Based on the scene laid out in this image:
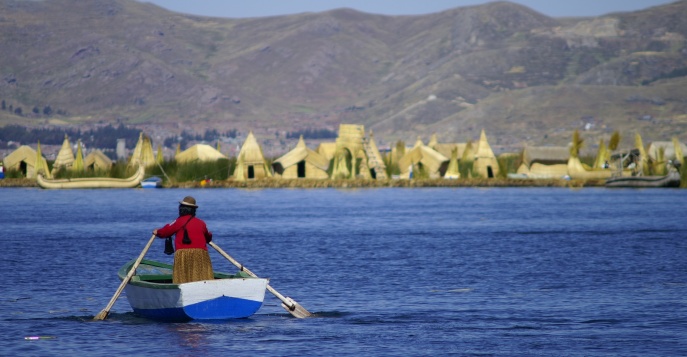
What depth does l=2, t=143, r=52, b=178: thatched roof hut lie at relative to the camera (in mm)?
141688

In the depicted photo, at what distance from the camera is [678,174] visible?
125m

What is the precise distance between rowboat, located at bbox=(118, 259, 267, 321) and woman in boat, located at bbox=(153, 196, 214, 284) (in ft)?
1.19

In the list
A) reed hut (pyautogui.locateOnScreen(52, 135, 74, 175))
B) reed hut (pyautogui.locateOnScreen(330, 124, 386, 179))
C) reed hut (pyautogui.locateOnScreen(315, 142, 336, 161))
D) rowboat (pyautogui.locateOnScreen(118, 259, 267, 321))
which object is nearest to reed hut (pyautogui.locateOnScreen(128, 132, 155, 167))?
reed hut (pyautogui.locateOnScreen(52, 135, 74, 175))

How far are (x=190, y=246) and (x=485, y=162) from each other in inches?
4442

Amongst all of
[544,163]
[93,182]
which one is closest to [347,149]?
[93,182]

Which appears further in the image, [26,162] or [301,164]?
[26,162]

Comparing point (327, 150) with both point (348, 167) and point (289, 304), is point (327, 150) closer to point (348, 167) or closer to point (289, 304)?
point (348, 167)

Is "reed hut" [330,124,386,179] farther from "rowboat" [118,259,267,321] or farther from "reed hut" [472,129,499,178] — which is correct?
"rowboat" [118,259,267,321]

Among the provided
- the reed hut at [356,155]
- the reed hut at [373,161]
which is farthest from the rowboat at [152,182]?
the reed hut at [373,161]

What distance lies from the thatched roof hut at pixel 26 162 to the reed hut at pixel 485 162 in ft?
158

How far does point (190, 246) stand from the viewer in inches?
1174

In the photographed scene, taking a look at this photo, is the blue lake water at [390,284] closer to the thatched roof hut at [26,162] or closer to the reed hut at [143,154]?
the reed hut at [143,154]

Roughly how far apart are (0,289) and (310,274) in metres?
10.3

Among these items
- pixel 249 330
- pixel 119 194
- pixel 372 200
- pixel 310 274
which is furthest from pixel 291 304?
pixel 119 194
